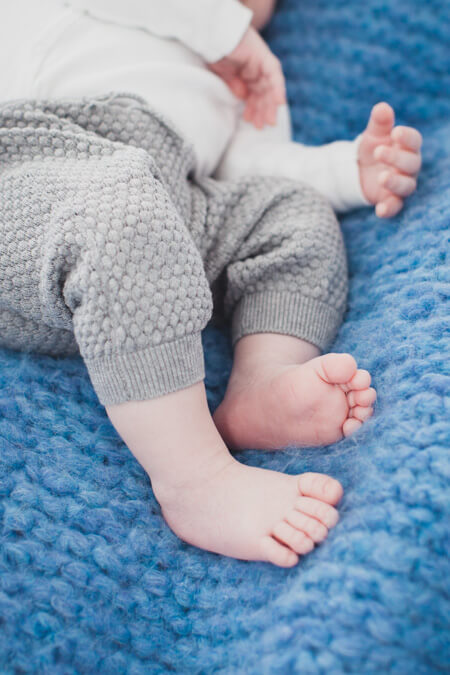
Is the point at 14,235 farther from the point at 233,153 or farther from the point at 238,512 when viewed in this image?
the point at 233,153

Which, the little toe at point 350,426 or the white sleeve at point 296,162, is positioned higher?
the white sleeve at point 296,162

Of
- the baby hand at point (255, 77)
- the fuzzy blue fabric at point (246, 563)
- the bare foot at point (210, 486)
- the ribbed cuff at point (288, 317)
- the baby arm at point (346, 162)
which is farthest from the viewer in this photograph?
the baby hand at point (255, 77)

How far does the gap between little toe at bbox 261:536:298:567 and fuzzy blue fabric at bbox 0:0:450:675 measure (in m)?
0.02

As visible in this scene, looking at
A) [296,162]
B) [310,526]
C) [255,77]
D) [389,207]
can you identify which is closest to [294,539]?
[310,526]

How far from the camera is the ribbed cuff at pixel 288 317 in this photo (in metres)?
0.89

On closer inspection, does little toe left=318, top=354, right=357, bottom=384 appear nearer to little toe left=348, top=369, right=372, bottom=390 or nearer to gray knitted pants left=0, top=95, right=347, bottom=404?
little toe left=348, top=369, right=372, bottom=390

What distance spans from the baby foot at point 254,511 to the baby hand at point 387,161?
1.67ft

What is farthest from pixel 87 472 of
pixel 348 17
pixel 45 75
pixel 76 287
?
pixel 348 17

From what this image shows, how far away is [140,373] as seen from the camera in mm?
698

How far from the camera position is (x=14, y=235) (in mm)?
770

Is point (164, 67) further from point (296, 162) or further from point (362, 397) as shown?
point (362, 397)

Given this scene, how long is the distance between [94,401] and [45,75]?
0.50 m

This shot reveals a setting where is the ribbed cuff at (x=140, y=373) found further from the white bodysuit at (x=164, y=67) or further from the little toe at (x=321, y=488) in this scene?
the white bodysuit at (x=164, y=67)

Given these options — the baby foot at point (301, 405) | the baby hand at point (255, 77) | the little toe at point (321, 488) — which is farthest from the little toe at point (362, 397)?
the baby hand at point (255, 77)
